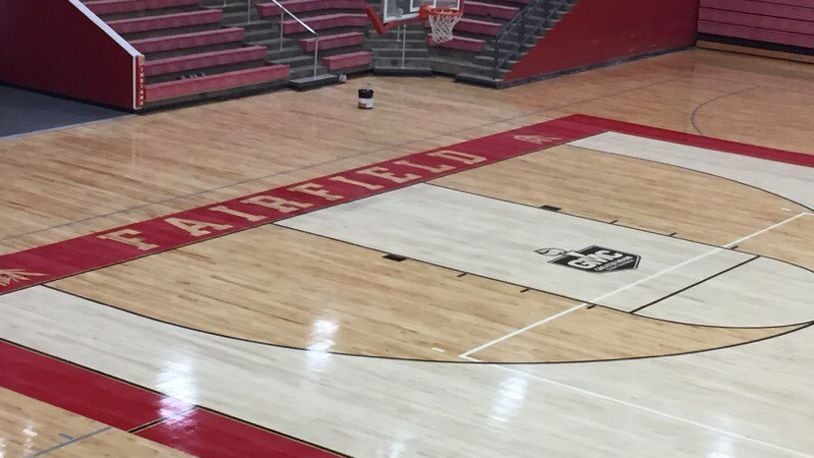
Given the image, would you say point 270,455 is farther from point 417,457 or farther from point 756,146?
point 756,146

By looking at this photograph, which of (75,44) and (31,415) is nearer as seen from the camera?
(31,415)

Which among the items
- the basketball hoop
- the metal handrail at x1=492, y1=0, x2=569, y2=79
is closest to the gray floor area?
the basketball hoop

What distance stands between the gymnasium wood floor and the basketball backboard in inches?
65.6

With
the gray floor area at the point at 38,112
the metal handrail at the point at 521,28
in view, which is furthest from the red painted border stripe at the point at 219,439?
the metal handrail at the point at 521,28

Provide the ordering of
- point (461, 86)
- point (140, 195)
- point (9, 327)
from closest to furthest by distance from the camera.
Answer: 1. point (9, 327)
2. point (140, 195)
3. point (461, 86)

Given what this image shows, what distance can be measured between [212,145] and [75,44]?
8.28 ft

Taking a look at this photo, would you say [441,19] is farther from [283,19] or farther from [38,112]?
[38,112]

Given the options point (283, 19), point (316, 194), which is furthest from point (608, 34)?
point (316, 194)

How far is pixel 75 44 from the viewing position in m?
16.0

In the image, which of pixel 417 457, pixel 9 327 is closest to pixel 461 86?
pixel 9 327

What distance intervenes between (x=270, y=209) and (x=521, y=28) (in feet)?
25.6

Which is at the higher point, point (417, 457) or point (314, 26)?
point (314, 26)

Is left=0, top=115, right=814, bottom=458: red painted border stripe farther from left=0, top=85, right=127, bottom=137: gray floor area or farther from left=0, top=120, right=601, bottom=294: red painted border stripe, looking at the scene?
left=0, top=85, right=127, bottom=137: gray floor area

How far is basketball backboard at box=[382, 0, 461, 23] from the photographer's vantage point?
18.2m
